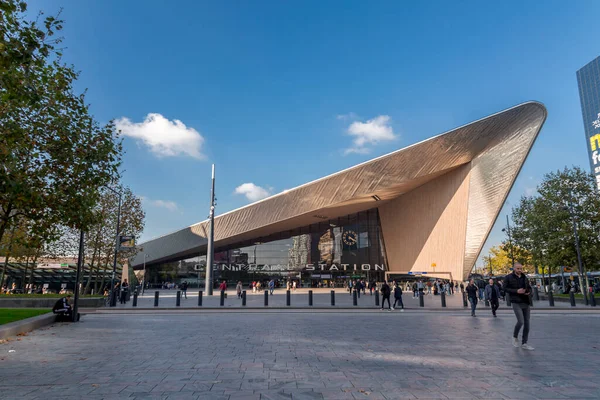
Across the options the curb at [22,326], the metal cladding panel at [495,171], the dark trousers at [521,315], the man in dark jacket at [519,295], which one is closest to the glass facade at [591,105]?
the metal cladding panel at [495,171]

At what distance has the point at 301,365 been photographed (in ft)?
18.5

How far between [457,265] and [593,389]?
33.4 metres

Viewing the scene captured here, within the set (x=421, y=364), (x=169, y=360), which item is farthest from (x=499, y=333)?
(x=169, y=360)

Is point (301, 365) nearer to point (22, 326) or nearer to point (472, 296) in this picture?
point (22, 326)

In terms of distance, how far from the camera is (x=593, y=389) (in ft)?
14.1

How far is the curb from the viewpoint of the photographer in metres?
8.68

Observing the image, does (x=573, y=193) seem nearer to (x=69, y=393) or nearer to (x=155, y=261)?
(x=69, y=393)

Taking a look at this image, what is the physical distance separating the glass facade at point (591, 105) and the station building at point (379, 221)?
7879cm

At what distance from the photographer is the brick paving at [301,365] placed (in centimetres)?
431

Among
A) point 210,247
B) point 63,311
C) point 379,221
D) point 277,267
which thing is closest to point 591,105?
point 379,221

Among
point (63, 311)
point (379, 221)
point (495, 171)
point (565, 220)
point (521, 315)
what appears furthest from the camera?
point (379, 221)

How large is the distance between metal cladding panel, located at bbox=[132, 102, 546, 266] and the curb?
25.5m

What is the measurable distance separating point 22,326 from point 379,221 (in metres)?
40.8

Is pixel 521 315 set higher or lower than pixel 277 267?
lower
